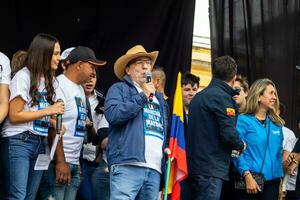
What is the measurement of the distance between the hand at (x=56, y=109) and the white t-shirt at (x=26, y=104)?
0.13 m

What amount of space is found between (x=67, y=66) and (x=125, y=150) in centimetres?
100

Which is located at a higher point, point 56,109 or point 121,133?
point 56,109

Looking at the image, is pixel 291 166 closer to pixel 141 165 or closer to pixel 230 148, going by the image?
pixel 230 148

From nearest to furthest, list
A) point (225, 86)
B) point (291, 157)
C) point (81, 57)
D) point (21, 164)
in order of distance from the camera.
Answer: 1. point (21, 164)
2. point (81, 57)
3. point (225, 86)
4. point (291, 157)

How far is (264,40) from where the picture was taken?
6.68 m

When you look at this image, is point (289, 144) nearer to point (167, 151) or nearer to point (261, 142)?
point (261, 142)

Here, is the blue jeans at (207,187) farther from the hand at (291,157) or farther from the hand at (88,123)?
the hand at (291,157)

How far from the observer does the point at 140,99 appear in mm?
4375

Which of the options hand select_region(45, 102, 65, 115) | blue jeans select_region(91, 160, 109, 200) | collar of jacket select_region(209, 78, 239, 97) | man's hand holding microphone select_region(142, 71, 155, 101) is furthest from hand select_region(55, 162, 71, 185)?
collar of jacket select_region(209, 78, 239, 97)

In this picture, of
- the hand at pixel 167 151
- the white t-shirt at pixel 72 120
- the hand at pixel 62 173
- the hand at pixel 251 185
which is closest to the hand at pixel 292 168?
the hand at pixel 251 185

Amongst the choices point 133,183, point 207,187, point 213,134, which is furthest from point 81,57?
point 207,187

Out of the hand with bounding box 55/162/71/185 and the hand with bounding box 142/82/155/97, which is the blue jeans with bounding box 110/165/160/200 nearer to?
the hand with bounding box 55/162/71/185

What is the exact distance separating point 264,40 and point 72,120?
2.80m

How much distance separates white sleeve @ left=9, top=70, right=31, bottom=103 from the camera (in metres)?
4.34
